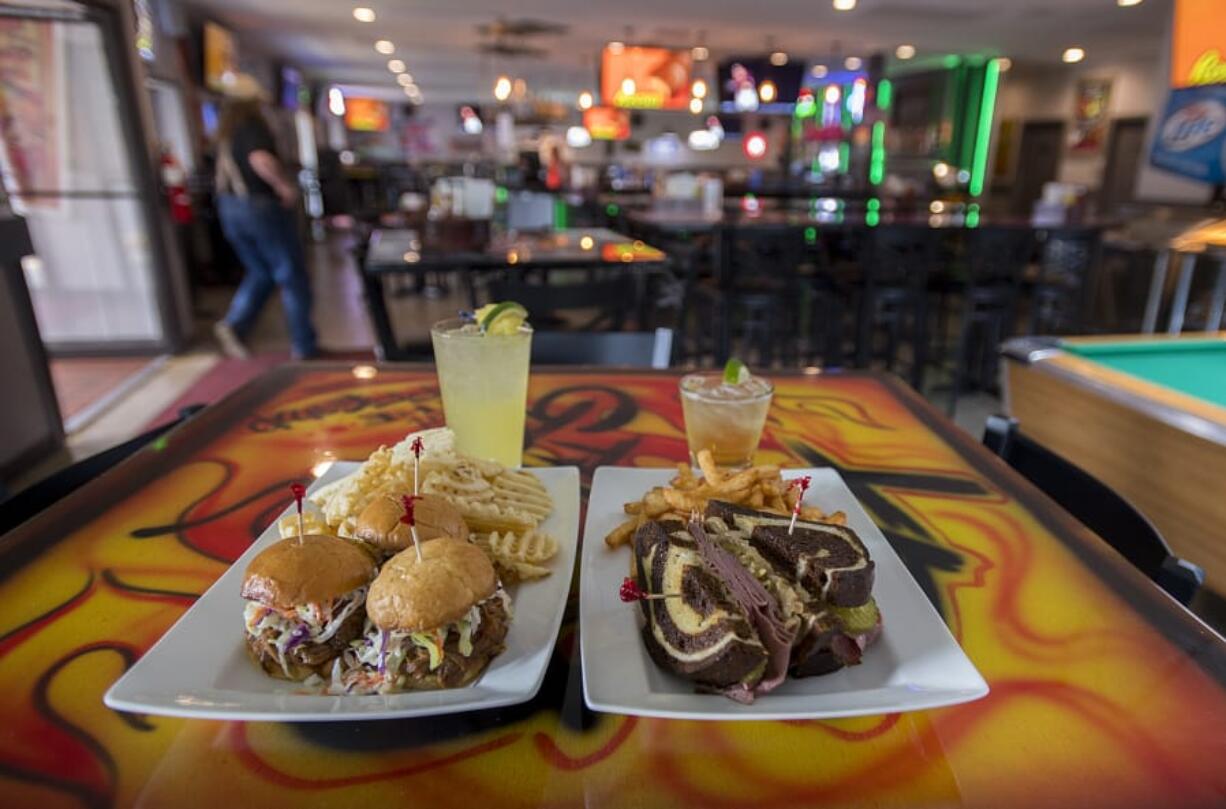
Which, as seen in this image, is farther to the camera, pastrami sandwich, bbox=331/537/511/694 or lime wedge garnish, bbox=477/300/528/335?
lime wedge garnish, bbox=477/300/528/335

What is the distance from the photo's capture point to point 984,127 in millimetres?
→ 10648

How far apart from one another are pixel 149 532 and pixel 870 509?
104cm

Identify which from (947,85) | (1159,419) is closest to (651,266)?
(1159,419)

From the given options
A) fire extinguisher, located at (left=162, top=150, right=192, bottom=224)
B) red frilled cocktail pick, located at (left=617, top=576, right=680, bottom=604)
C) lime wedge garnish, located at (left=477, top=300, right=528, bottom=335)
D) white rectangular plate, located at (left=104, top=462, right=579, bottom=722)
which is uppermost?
fire extinguisher, located at (left=162, top=150, right=192, bottom=224)

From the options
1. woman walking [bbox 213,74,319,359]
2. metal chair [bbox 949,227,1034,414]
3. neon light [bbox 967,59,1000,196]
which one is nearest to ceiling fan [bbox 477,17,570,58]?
woman walking [bbox 213,74,319,359]

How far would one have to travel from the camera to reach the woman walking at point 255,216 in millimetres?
4590

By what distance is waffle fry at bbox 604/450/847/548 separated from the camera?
909 millimetres

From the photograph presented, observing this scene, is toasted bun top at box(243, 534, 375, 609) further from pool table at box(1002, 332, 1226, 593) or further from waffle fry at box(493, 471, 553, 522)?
pool table at box(1002, 332, 1226, 593)

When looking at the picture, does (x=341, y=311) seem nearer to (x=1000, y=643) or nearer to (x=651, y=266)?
(x=651, y=266)

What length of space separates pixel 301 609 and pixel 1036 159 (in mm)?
13447

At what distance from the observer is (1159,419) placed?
5.41 ft

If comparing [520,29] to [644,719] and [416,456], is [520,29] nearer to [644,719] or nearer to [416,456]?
[416,456]

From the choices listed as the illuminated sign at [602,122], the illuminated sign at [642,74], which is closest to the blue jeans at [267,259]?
the illuminated sign at [642,74]

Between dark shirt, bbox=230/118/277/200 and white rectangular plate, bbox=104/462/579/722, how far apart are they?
4596 millimetres
